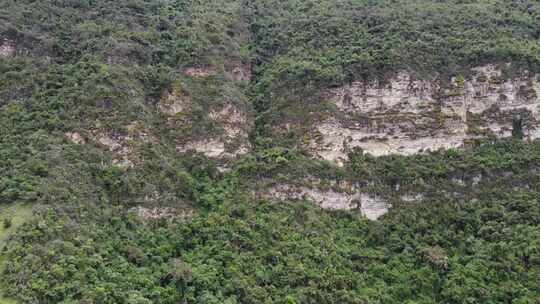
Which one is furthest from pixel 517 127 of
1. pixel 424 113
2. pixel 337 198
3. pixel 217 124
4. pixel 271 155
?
pixel 217 124

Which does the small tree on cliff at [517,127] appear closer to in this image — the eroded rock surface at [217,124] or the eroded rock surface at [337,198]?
the eroded rock surface at [337,198]

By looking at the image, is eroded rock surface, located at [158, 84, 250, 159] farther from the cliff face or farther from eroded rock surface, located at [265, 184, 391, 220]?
the cliff face

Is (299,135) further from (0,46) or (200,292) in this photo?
(0,46)

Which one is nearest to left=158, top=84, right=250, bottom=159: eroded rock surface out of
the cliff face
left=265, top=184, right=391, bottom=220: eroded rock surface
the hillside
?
the hillside

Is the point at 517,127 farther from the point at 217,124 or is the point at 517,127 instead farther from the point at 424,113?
the point at 217,124

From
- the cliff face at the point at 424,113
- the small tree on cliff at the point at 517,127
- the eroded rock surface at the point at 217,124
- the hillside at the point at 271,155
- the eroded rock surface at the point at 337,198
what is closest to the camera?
the hillside at the point at 271,155

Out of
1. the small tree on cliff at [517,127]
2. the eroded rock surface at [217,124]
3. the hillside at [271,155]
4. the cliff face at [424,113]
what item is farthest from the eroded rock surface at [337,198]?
the small tree on cliff at [517,127]
